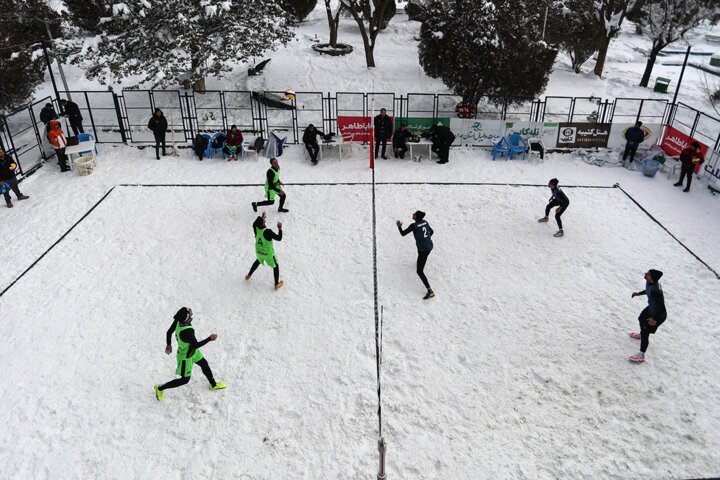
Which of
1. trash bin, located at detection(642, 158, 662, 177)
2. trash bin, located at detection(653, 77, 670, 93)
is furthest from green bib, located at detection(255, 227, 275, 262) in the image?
trash bin, located at detection(653, 77, 670, 93)

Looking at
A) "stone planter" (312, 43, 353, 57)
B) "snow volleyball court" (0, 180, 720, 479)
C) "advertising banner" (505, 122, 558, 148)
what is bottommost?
"snow volleyball court" (0, 180, 720, 479)

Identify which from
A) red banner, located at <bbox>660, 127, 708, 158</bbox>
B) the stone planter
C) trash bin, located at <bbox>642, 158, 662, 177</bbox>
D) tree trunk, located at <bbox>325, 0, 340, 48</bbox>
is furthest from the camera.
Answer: tree trunk, located at <bbox>325, 0, 340, 48</bbox>

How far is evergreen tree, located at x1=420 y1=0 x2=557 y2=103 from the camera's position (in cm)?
2038

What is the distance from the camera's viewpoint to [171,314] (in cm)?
1057

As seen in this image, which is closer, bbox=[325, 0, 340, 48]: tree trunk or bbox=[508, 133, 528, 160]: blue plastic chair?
bbox=[508, 133, 528, 160]: blue plastic chair

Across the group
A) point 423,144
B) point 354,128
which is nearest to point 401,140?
A: point 423,144

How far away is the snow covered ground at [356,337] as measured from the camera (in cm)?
767

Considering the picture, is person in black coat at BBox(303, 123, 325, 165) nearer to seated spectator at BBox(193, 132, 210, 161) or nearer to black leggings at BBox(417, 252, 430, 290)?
seated spectator at BBox(193, 132, 210, 161)

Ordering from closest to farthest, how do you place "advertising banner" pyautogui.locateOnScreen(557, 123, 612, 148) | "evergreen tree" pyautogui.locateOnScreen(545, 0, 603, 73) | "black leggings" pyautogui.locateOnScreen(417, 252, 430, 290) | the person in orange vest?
1. "black leggings" pyautogui.locateOnScreen(417, 252, 430, 290)
2. the person in orange vest
3. "advertising banner" pyautogui.locateOnScreen(557, 123, 612, 148)
4. "evergreen tree" pyautogui.locateOnScreen(545, 0, 603, 73)

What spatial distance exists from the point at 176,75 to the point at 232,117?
2.64 meters

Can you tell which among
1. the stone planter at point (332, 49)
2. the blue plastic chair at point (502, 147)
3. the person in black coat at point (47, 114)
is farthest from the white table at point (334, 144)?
the stone planter at point (332, 49)

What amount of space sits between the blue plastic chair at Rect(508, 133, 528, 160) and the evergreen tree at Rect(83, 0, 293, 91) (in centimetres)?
1106

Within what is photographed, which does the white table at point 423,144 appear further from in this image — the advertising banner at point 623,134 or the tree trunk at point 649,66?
the tree trunk at point 649,66

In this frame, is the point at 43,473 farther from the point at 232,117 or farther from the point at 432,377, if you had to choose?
the point at 232,117
